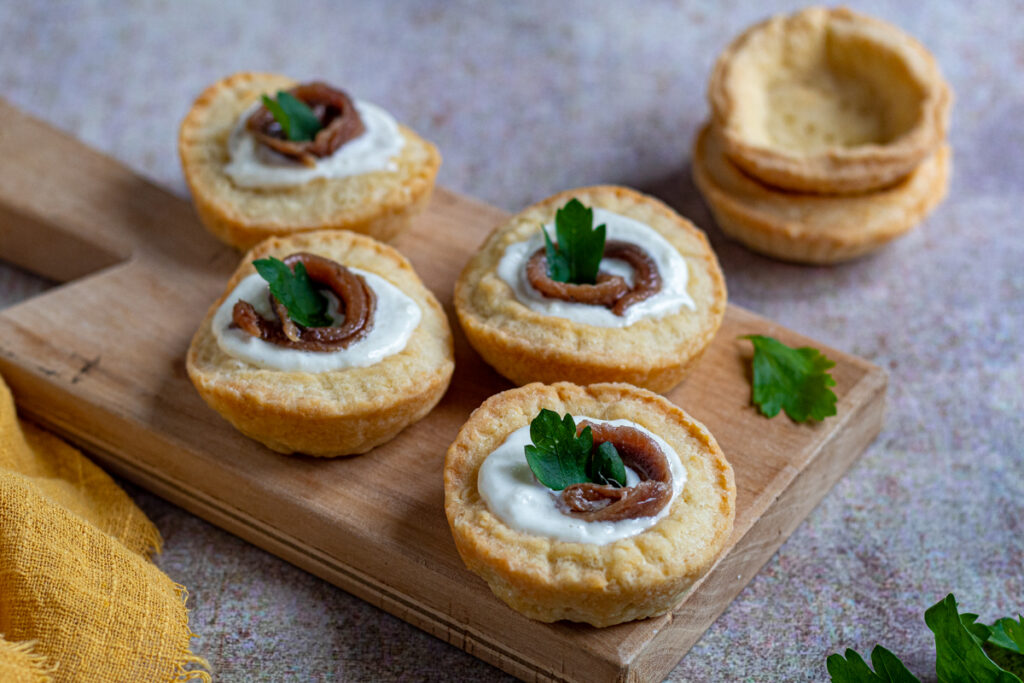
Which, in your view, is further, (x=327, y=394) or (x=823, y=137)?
(x=823, y=137)

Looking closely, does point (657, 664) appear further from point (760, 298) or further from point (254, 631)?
point (760, 298)

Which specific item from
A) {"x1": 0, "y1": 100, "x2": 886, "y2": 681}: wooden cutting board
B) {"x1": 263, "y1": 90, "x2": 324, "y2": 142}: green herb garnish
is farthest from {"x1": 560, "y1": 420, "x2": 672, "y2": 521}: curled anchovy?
{"x1": 263, "y1": 90, "x2": 324, "y2": 142}: green herb garnish

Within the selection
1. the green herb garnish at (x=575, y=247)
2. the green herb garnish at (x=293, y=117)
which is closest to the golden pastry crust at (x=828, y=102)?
the green herb garnish at (x=575, y=247)

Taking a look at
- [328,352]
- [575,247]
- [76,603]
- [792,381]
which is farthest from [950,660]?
[76,603]

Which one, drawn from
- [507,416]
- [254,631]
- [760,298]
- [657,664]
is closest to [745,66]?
[760,298]

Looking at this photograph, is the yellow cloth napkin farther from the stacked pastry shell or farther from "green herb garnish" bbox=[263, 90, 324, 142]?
the stacked pastry shell

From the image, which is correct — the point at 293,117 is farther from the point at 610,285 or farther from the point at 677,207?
the point at 677,207

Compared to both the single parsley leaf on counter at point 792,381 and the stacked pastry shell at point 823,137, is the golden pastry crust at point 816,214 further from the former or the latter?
the single parsley leaf on counter at point 792,381

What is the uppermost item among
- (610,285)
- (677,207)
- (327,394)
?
(610,285)

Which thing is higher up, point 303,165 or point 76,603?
point 303,165
